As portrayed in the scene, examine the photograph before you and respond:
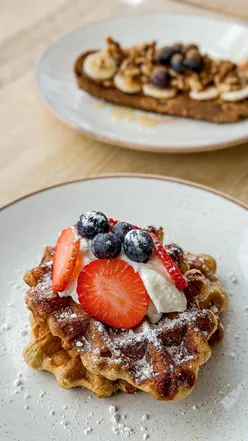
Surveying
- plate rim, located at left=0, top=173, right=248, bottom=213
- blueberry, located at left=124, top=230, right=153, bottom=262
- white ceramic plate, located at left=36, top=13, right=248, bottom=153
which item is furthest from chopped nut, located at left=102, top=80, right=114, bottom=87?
blueberry, located at left=124, top=230, right=153, bottom=262

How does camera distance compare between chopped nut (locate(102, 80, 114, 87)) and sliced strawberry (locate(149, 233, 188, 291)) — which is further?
chopped nut (locate(102, 80, 114, 87))

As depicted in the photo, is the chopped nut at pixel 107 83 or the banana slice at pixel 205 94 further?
the chopped nut at pixel 107 83

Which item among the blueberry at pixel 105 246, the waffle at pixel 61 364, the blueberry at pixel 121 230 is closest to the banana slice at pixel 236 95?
the blueberry at pixel 121 230

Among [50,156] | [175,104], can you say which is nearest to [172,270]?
[50,156]

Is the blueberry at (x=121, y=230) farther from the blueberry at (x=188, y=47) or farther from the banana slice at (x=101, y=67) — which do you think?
the blueberry at (x=188, y=47)

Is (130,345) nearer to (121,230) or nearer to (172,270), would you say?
(172,270)

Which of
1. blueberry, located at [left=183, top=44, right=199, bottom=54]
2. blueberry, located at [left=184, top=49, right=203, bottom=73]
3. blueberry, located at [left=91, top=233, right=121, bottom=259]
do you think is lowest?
blueberry, located at [left=91, top=233, right=121, bottom=259]

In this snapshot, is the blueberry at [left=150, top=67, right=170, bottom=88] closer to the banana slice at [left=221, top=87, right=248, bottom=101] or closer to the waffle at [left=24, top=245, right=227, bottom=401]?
the banana slice at [left=221, top=87, right=248, bottom=101]
